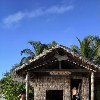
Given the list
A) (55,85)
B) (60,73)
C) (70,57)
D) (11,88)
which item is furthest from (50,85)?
(11,88)

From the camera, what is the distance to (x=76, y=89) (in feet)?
69.1

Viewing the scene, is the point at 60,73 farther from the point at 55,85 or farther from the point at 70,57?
the point at 55,85

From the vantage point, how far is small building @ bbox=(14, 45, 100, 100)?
1889 centimetres

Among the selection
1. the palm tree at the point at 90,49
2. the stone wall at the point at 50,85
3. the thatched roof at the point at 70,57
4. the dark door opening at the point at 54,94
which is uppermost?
the palm tree at the point at 90,49

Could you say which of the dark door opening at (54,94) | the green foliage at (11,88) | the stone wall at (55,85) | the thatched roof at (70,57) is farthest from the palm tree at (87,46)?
the thatched roof at (70,57)

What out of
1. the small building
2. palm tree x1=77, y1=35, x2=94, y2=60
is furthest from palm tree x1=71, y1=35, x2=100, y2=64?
the small building

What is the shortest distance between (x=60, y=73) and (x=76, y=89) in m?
2.29

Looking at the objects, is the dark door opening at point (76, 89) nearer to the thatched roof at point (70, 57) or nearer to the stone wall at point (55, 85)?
the stone wall at point (55, 85)

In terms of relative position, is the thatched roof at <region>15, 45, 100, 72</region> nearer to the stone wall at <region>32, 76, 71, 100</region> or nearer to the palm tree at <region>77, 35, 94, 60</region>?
the stone wall at <region>32, 76, 71, 100</region>

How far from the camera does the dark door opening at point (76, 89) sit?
2034cm

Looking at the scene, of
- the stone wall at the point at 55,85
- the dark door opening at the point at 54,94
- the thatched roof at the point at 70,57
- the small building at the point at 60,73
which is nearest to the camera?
the thatched roof at the point at 70,57

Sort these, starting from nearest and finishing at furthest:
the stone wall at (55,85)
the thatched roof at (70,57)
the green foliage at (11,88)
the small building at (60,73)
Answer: the thatched roof at (70,57) < the small building at (60,73) < the stone wall at (55,85) < the green foliage at (11,88)

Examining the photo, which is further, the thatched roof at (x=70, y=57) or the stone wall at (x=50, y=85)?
the stone wall at (x=50, y=85)

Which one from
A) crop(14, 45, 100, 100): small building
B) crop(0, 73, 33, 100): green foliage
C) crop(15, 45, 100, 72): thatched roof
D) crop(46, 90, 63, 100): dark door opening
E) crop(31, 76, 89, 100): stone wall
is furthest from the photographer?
crop(0, 73, 33, 100): green foliage
